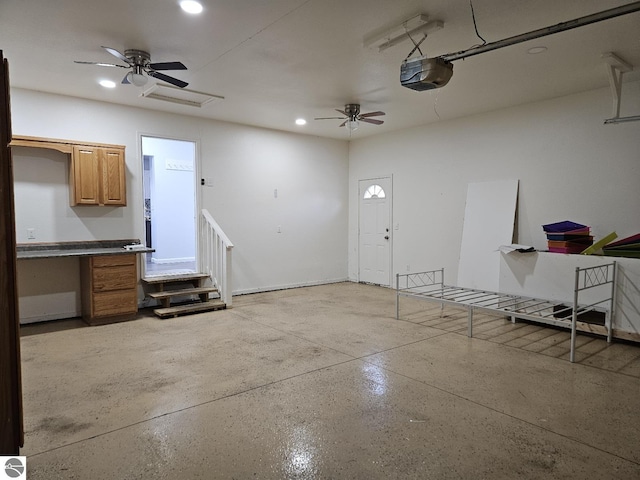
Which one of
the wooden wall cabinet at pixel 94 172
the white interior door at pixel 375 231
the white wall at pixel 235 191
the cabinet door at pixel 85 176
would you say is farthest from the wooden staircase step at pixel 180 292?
A: the white interior door at pixel 375 231

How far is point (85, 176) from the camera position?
16.9 feet

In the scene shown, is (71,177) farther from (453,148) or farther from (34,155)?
(453,148)

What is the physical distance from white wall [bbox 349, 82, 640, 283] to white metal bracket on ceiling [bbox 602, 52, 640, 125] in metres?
0.48

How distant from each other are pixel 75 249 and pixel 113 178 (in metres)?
1.05

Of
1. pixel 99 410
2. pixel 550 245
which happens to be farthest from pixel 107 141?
pixel 550 245

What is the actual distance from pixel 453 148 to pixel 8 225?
19.5 ft

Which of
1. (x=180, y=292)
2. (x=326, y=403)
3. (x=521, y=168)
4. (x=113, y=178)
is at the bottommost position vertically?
(x=326, y=403)

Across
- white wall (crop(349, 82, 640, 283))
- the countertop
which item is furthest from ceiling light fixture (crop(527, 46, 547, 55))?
the countertop

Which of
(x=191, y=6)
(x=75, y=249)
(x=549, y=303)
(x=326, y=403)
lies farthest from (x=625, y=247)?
(x=75, y=249)

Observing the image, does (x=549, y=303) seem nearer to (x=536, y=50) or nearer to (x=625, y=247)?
(x=625, y=247)

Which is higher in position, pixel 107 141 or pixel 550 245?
pixel 107 141

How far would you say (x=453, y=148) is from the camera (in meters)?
6.44

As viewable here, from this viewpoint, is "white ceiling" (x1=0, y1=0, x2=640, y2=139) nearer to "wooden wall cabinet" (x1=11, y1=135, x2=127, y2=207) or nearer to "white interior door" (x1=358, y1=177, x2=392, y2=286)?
"wooden wall cabinet" (x1=11, y1=135, x2=127, y2=207)

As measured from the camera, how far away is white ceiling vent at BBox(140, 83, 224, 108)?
498 centimetres
